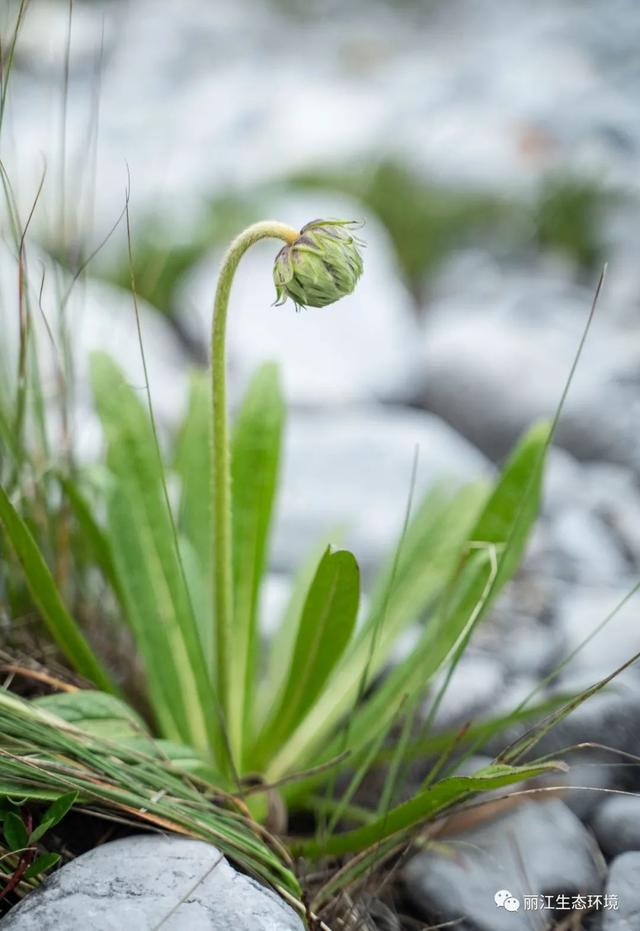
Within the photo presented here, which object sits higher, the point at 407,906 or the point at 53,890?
the point at 53,890

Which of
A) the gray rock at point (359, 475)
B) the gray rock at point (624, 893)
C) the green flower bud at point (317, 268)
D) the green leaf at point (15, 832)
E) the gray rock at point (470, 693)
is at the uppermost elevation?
the green flower bud at point (317, 268)

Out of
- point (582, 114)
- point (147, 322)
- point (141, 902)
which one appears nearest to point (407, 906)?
point (141, 902)

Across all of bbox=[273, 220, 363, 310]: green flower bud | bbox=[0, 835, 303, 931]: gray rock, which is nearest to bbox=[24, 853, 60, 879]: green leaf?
bbox=[0, 835, 303, 931]: gray rock

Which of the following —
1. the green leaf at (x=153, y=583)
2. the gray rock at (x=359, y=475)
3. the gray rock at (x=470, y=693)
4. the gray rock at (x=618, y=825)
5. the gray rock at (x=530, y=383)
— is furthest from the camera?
the gray rock at (x=530, y=383)

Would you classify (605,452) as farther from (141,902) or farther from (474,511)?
(141,902)

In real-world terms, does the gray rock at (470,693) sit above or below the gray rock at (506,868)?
above

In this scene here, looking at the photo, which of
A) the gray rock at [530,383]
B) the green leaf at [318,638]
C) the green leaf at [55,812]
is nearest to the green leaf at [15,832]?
the green leaf at [55,812]

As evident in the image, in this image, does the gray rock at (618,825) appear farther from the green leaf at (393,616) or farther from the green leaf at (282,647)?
the green leaf at (282,647)
